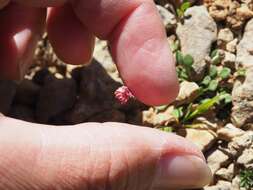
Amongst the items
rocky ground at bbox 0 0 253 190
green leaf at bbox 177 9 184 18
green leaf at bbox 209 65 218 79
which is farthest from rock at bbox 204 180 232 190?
green leaf at bbox 177 9 184 18

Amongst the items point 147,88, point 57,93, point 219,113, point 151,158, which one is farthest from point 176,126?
point 151,158

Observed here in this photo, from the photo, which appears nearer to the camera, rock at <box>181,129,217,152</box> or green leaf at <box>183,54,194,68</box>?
rock at <box>181,129,217,152</box>

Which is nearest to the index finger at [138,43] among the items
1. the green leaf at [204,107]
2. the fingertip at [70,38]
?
the fingertip at [70,38]

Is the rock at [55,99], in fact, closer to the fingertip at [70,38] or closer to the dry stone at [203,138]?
the fingertip at [70,38]

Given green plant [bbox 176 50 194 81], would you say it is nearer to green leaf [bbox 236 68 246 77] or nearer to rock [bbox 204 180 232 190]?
green leaf [bbox 236 68 246 77]

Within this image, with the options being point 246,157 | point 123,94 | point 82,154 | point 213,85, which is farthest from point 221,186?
point 82,154

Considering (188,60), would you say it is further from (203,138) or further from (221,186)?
(221,186)
